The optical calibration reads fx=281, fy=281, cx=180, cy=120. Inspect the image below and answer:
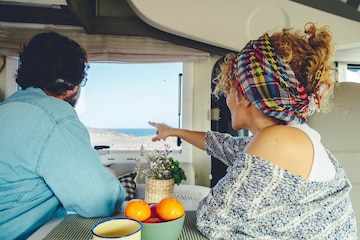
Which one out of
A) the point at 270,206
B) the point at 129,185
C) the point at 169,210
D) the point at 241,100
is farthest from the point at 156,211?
the point at 129,185

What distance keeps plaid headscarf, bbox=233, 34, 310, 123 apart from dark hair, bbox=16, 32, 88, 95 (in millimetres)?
557

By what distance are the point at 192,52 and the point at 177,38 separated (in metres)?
0.16

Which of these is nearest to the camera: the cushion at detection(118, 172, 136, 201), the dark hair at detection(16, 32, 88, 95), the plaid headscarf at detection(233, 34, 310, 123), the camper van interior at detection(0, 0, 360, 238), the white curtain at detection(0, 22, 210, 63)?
the plaid headscarf at detection(233, 34, 310, 123)

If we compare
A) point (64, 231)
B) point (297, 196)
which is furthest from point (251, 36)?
point (64, 231)

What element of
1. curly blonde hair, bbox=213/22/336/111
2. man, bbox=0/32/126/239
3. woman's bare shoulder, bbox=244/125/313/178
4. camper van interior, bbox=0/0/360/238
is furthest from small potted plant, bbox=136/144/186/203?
camper van interior, bbox=0/0/360/238

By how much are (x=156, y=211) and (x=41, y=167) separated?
1.09ft

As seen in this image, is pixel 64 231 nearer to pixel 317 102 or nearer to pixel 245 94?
pixel 245 94

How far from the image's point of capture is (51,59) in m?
0.90

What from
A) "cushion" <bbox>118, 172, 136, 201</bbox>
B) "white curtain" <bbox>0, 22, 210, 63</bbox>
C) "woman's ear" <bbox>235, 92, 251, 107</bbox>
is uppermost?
"white curtain" <bbox>0, 22, 210, 63</bbox>

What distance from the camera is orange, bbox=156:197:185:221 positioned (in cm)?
62

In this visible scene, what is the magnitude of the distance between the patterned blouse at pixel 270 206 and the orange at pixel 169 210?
73 mm

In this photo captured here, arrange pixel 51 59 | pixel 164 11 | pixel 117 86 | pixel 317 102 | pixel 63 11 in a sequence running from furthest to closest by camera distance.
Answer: pixel 117 86 < pixel 63 11 < pixel 164 11 < pixel 51 59 < pixel 317 102

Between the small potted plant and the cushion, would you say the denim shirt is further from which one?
the cushion

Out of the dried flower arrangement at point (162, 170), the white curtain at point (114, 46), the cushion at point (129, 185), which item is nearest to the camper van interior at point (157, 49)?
the white curtain at point (114, 46)
